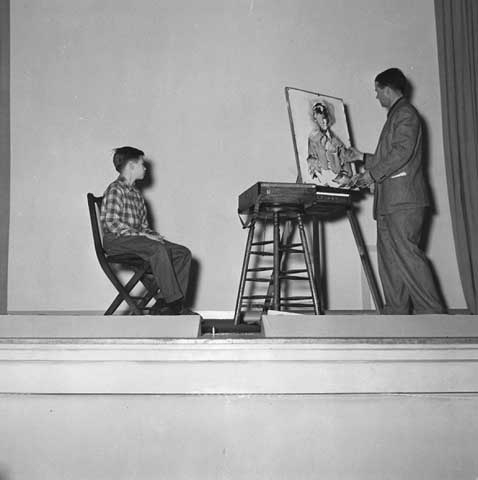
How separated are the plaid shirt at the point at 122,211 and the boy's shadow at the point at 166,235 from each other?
916mm

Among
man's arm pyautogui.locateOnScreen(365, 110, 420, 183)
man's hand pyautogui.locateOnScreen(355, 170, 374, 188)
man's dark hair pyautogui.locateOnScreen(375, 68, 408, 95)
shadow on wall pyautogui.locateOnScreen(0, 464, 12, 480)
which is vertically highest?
man's dark hair pyautogui.locateOnScreen(375, 68, 408, 95)

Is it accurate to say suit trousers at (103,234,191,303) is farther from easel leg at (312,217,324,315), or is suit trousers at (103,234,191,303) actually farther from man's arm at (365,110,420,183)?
easel leg at (312,217,324,315)

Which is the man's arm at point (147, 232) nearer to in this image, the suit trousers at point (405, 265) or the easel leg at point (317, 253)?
the suit trousers at point (405, 265)

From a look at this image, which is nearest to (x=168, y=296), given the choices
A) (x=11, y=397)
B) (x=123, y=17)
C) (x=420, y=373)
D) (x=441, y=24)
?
(x=11, y=397)

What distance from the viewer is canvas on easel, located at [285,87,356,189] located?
3.98 m

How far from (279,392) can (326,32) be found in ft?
11.4

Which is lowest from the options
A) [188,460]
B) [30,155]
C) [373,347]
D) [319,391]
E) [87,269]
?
[188,460]

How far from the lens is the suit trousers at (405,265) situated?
3.30 meters

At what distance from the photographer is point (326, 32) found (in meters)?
4.93

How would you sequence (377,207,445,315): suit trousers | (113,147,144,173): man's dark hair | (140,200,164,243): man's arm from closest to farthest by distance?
(377,207,445,315): suit trousers
(140,200,164,243): man's arm
(113,147,144,173): man's dark hair

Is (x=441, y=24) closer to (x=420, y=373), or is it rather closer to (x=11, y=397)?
(x=420, y=373)

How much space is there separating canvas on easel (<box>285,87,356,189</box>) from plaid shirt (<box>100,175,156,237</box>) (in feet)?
3.35

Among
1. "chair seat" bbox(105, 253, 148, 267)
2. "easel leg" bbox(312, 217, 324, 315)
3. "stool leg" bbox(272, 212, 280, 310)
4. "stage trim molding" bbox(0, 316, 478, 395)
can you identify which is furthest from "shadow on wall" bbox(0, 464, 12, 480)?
"easel leg" bbox(312, 217, 324, 315)

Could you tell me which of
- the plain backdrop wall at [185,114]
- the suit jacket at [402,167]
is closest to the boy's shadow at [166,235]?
the plain backdrop wall at [185,114]
